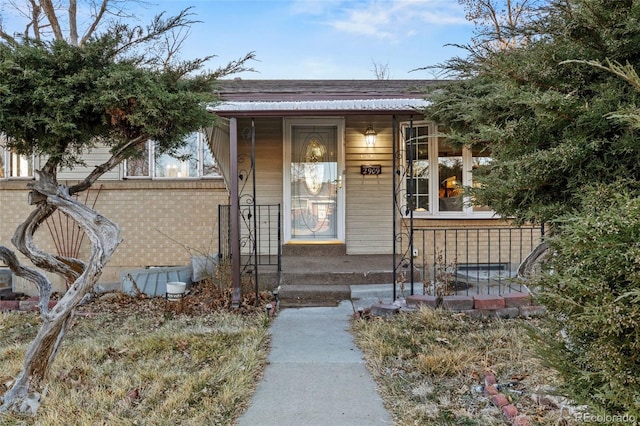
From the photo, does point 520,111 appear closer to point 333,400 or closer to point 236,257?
point 333,400

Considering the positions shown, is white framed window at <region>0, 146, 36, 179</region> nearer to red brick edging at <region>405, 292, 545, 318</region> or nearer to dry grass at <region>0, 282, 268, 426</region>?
dry grass at <region>0, 282, 268, 426</region>

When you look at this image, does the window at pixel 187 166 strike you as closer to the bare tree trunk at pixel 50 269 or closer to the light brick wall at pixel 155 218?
the light brick wall at pixel 155 218

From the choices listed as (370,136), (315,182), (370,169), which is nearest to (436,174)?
(370,169)

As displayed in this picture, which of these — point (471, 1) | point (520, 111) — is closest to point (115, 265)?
point (520, 111)

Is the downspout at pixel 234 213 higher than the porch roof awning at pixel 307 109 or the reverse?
the reverse

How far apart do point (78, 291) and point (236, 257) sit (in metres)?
2.27

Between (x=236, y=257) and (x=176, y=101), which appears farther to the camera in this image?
(x=236, y=257)

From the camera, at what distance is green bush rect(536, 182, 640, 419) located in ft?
4.52

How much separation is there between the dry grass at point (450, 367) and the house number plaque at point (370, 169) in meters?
2.91

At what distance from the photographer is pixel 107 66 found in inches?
112

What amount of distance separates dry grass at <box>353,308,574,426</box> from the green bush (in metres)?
0.41

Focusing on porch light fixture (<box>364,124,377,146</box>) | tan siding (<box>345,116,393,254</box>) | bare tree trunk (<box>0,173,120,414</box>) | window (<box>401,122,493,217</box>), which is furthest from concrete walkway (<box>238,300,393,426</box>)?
porch light fixture (<box>364,124,377,146</box>)

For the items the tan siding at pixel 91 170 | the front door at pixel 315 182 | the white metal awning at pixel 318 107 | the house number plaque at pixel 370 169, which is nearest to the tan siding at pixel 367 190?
the house number plaque at pixel 370 169

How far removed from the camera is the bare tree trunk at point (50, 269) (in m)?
2.69
